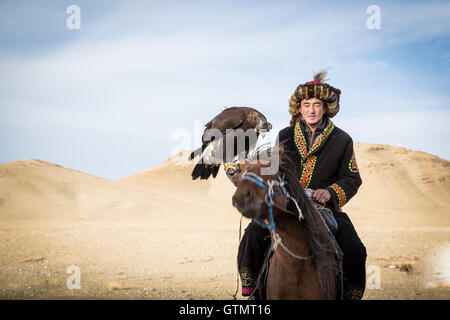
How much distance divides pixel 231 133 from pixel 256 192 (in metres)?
1.41

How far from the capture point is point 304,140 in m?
4.30

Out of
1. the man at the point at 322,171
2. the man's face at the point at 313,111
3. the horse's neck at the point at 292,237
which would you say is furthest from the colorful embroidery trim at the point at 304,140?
the horse's neck at the point at 292,237

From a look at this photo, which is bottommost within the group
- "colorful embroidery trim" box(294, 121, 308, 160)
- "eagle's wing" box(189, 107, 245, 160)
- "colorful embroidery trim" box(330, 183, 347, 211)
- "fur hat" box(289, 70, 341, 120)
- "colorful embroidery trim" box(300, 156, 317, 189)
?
"colorful embroidery trim" box(330, 183, 347, 211)

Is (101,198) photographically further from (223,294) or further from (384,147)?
(384,147)

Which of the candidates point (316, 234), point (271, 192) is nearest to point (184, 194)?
point (316, 234)

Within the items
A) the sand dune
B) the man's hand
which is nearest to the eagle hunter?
the man's hand

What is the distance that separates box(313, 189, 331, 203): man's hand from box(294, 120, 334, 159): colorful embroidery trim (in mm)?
529

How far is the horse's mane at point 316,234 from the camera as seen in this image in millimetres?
3134

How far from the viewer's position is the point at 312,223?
3250 millimetres

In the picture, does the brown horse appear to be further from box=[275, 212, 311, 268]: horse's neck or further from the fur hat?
the fur hat

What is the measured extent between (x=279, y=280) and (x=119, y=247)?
50.1 feet

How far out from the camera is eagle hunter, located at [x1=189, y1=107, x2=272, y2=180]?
402 centimetres

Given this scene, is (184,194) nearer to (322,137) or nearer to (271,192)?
(322,137)
